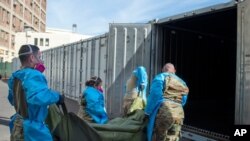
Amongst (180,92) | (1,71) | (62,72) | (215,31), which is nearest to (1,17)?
(1,71)

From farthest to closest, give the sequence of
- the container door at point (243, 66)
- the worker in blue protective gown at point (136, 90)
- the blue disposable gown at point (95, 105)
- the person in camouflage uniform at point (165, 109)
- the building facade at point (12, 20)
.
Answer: the building facade at point (12, 20) < the worker in blue protective gown at point (136, 90) < the blue disposable gown at point (95, 105) < the person in camouflage uniform at point (165, 109) < the container door at point (243, 66)

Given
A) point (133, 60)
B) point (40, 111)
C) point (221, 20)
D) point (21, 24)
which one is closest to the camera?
point (40, 111)

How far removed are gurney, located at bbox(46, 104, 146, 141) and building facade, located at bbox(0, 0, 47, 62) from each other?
49.4 m

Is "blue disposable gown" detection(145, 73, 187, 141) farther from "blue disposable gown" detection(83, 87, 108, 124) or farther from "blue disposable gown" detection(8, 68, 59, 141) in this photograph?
"blue disposable gown" detection(8, 68, 59, 141)

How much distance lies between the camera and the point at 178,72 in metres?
11.3

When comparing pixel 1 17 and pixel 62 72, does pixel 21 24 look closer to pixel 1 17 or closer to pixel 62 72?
pixel 1 17

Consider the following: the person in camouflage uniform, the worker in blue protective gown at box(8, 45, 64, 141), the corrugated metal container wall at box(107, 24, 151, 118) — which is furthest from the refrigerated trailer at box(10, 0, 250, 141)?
the worker in blue protective gown at box(8, 45, 64, 141)

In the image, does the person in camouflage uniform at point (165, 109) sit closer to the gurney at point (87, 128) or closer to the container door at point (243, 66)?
the gurney at point (87, 128)

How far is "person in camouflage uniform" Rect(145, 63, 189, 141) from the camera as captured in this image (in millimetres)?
5691

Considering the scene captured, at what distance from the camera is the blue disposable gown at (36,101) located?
13.2 feet

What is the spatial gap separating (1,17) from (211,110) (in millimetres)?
45168

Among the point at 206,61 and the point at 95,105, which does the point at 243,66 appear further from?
the point at 206,61

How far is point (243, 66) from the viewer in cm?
548

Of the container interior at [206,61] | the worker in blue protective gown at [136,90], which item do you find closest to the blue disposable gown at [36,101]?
the worker in blue protective gown at [136,90]
